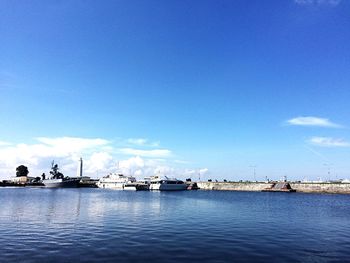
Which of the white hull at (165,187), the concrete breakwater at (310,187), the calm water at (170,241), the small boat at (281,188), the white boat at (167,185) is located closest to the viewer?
the calm water at (170,241)

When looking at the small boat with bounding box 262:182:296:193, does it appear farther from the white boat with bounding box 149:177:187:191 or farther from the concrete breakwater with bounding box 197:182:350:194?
the white boat with bounding box 149:177:187:191

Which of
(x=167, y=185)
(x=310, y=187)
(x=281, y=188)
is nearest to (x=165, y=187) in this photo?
(x=167, y=185)

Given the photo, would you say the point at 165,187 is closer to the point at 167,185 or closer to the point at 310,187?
the point at 167,185

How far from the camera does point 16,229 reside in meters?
36.2

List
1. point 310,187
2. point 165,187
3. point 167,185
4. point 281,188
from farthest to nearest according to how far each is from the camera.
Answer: point 167,185 → point 165,187 → point 281,188 → point 310,187

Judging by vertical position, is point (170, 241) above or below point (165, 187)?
below

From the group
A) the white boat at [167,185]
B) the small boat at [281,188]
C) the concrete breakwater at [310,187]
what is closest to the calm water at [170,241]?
the concrete breakwater at [310,187]

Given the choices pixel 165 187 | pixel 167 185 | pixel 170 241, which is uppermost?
pixel 167 185

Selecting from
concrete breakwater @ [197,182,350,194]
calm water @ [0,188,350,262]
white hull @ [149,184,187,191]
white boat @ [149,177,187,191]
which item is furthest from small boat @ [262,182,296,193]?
calm water @ [0,188,350,262]

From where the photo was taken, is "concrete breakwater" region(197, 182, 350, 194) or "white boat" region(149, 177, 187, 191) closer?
"concrete breakwater" region(197, 182, 350, 194)

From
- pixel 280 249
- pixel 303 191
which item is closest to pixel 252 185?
pixel 303 191

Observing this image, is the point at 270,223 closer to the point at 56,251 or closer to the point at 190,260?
the point at 190,260

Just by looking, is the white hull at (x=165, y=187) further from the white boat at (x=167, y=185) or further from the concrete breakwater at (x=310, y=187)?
the concrete breakwater at (x=310, y=187)

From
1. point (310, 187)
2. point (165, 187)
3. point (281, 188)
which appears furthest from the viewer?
point (165, 187)
